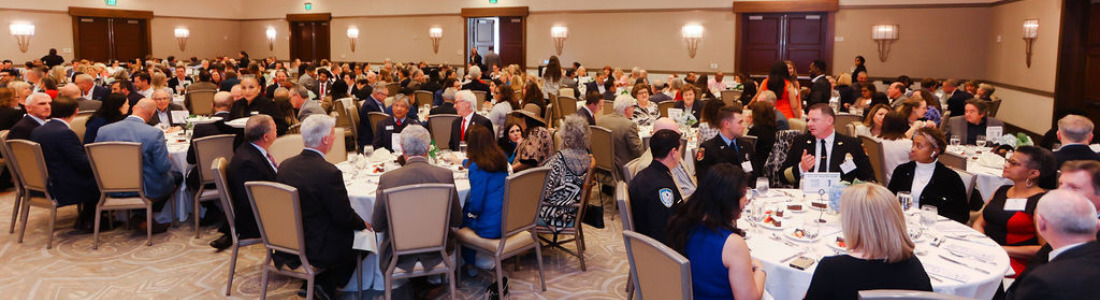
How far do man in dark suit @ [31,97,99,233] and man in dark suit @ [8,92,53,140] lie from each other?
61 cm

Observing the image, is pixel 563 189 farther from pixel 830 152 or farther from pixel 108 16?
pixel 108 16

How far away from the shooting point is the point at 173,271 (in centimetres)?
517

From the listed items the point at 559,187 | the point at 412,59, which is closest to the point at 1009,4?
the point at 559,187

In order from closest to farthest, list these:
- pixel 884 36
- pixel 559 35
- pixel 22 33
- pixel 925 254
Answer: pixel 925 254 < pixel 884 36 < pixel 559 35 < pixel 22 33

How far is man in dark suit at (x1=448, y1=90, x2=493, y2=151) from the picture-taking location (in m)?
6.88

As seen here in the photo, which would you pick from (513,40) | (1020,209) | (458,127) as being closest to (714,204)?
(1020,209)

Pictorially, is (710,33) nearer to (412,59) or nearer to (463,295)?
(412,59)

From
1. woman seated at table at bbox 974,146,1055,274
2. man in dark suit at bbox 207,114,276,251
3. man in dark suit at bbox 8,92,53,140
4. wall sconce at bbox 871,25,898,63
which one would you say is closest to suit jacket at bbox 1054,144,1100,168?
woman seated at table at bbox 974,146,1055,274

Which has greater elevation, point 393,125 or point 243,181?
point 393,125

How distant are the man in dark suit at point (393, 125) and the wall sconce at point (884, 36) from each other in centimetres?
1098

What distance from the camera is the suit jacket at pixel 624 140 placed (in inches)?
262

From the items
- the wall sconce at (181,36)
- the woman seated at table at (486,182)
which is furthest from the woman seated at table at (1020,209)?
the wall sconce at (181,36)

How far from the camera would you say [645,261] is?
2854 mm

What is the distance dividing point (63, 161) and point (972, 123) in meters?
7.75
